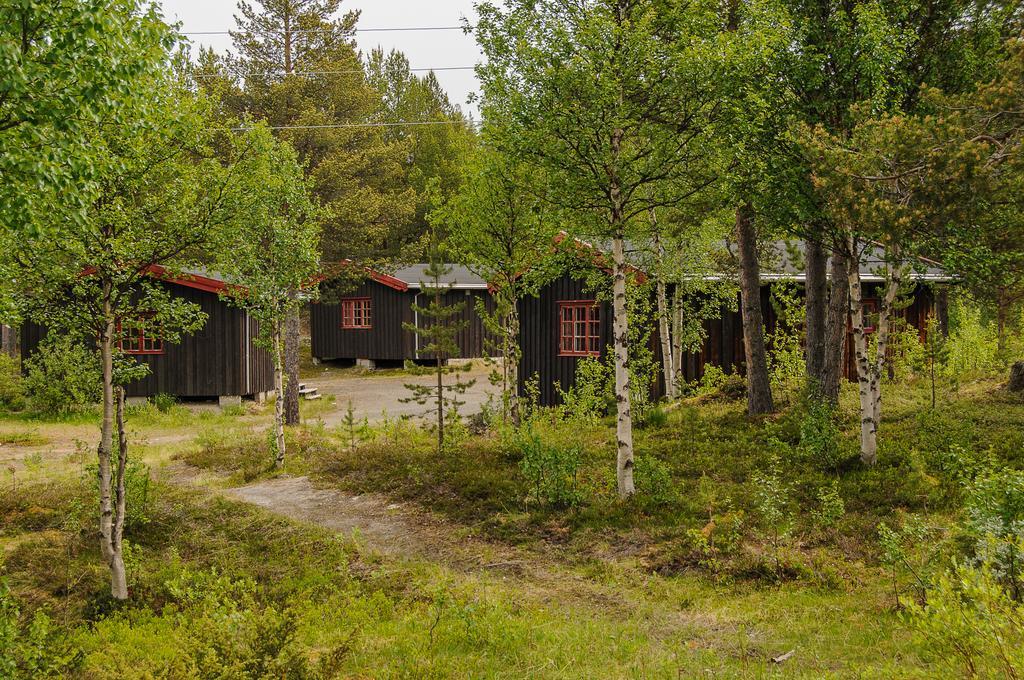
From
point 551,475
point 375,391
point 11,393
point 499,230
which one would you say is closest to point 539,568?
point 551,475

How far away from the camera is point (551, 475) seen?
10.2 meters

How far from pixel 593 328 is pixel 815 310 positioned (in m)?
6.22

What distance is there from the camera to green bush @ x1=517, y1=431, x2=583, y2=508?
9.95 m

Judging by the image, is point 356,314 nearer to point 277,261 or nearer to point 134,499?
point 277,261

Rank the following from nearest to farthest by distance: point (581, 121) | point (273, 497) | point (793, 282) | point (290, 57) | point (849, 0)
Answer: point (581, 121) → point (849, 0) → point (273, 497) → point (793, 282) → point (290, 57)

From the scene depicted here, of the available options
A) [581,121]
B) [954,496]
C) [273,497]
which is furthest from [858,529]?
[273,497]

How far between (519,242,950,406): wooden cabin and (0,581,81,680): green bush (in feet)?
42.9

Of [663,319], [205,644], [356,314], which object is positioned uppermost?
[356,314]

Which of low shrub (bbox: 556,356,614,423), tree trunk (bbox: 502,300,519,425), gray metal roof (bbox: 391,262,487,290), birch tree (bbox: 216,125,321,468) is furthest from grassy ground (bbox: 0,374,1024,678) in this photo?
gray metal roof (bbox: 391,262,487,290)

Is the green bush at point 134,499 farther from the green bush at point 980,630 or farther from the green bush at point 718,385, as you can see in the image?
the green bush at point 718,385

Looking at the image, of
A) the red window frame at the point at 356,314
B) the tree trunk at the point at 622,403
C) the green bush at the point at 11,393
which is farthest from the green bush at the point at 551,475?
the red window frame at the point at 356,314

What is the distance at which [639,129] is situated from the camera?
10109 millimetres

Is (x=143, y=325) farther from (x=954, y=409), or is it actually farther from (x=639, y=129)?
(x=954, y=409)

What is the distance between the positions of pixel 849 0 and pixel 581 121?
441 centimetres
